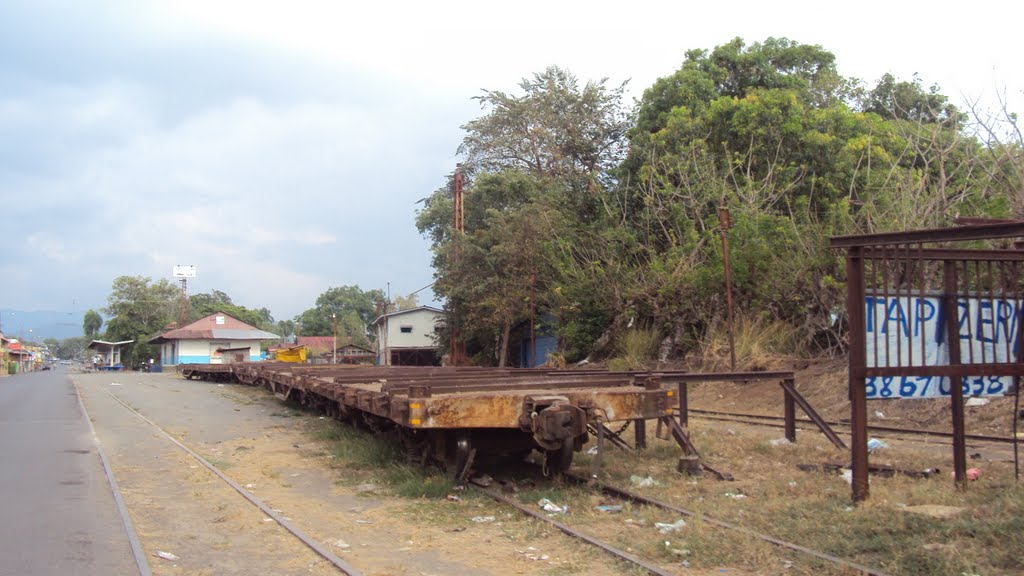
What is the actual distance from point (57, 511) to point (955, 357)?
7669 mm

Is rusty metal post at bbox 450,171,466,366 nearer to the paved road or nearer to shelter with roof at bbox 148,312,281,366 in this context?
the paved road

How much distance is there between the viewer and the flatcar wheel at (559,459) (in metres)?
7.71

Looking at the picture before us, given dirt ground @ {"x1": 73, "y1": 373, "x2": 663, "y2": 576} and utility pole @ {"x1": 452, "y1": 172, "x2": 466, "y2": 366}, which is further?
utility pole @ {"x1": 452, "y1": 172, "x2": 466, "y2": 366}

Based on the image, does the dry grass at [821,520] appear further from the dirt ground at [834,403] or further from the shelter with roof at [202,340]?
the shelter with roof at [202,340]

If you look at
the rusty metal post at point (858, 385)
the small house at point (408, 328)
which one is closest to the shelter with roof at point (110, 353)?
the small house at point (408, 328)

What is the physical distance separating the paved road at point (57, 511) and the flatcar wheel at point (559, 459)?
3.77 m

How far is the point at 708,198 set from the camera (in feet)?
68.8

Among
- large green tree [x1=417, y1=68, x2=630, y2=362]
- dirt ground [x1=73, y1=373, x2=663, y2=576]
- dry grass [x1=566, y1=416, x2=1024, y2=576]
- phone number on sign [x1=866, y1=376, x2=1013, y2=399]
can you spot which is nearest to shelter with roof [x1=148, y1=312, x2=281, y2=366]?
large green tree [x1=417, y1=68, x2=630, y2=362]

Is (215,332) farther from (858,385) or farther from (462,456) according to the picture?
(858,385)

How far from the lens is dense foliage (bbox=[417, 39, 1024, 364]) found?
16.8 meters

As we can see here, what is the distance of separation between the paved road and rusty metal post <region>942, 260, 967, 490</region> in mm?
6121

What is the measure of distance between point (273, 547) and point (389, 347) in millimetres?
44645

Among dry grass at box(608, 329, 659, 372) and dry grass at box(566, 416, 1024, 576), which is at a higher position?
dry grass at box(608, 329, 659, 372)

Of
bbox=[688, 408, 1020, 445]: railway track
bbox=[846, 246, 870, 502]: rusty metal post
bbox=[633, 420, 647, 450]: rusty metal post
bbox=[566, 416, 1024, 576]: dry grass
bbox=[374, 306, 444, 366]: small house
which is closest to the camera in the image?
bbox=[566, 416, 1024, 576]: dry grass
